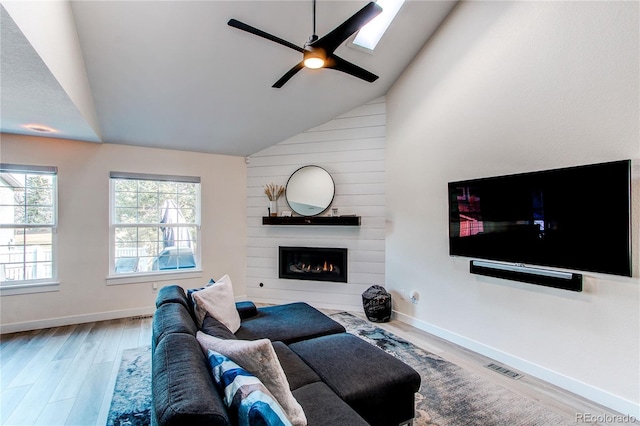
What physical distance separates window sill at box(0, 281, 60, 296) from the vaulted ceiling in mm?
1846

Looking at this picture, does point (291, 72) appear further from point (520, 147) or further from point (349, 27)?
point (520, 147)

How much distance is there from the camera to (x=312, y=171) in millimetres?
4852

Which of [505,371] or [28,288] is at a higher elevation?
[28,288]

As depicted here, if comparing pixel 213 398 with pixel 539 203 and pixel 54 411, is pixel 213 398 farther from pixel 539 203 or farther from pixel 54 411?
pixel 539 203

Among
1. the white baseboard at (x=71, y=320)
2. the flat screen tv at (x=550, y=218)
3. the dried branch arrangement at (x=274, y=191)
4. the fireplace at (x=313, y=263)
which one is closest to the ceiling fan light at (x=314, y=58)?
the flat screen tv at (x=550, y=218)

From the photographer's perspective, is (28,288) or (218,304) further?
(28,288)

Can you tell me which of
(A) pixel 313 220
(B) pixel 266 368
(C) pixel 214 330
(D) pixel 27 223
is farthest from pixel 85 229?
(B) pixel 266 368

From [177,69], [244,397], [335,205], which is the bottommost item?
[244,397]

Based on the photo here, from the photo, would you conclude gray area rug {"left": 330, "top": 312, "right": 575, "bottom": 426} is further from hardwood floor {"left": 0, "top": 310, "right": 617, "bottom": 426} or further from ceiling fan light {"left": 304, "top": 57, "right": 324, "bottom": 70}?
ceiling fan light {"left": 304, "top": 57, "right": 324, "bottom": 70}

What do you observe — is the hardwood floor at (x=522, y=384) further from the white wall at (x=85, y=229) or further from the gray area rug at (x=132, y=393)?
the white wall at (x=85, y=229)

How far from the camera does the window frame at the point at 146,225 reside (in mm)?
4289

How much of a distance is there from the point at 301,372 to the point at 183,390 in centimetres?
101

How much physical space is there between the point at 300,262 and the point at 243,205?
4.41ft

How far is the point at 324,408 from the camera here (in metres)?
1.54
